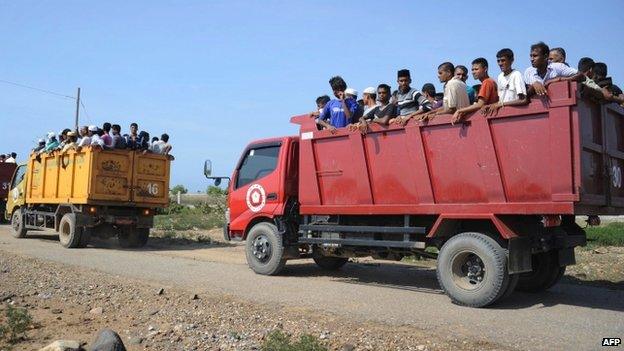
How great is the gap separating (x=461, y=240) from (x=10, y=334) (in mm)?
4904

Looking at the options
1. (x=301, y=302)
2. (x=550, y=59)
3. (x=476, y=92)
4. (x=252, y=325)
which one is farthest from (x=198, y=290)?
(x=550, y=59)

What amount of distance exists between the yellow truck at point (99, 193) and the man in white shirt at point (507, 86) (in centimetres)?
952

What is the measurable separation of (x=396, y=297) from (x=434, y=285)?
1.35 meters

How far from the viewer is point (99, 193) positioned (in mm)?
12727

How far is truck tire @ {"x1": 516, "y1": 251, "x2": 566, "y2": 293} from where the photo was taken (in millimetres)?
7215

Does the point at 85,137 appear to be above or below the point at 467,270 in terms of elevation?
above

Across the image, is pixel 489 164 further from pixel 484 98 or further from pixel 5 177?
pixel 5 177

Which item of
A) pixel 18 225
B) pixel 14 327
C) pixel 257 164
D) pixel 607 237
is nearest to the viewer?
pixel 14 327

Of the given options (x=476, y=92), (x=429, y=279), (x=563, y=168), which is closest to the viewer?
(x=563, y=168)

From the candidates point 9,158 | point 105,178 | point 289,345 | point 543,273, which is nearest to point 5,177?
point 9,158

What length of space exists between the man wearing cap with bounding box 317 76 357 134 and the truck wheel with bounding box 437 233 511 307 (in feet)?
8.39

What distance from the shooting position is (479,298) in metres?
6.23

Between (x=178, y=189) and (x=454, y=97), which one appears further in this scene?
(x=178, y=189)

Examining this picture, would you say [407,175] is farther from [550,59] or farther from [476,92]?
[550,59]
